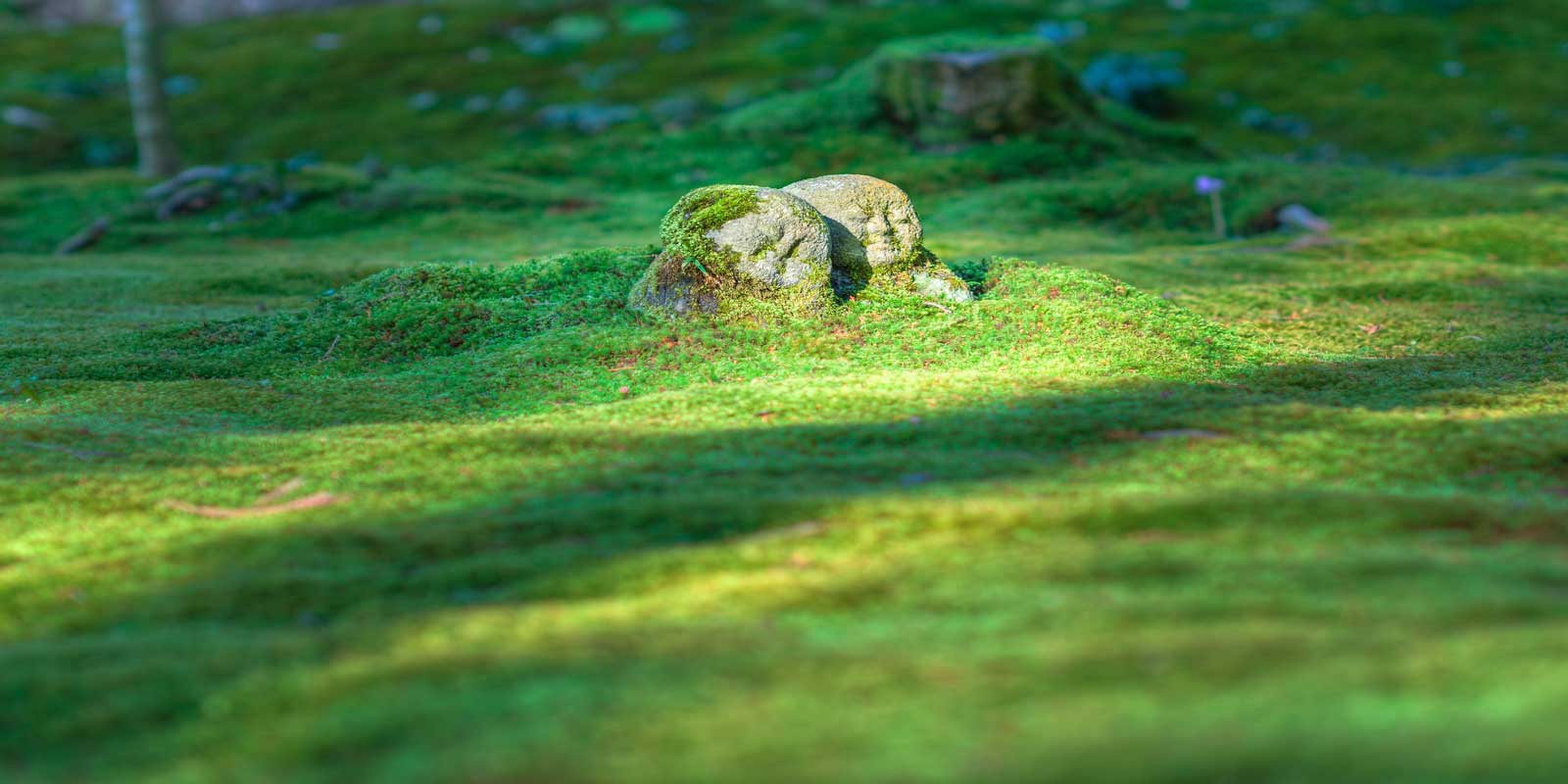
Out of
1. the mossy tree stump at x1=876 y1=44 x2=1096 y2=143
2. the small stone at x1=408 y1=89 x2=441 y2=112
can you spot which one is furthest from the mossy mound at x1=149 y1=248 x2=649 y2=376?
the small stone at x1=408 y1=89 x2=441 y2=112

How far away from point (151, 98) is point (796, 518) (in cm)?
1926

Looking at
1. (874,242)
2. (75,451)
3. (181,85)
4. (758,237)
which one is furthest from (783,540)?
(181,85)

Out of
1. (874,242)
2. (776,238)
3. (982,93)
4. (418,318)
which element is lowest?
(982,93)

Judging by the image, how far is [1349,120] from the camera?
79.3ft

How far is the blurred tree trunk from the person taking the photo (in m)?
20.6

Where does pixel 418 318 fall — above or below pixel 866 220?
below

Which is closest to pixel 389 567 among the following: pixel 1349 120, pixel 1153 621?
pixel 1153 621

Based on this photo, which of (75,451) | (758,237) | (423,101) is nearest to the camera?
(75,451)

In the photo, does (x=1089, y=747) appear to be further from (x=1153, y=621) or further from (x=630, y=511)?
(x=630, y=511)

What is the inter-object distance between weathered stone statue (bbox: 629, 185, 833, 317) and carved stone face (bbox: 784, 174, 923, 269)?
1.37 feet

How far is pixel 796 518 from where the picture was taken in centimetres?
523

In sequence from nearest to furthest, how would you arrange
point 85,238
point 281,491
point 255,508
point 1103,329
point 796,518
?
point 796,518, point 255,508, point 281,491, point 1103,329, point 85,238

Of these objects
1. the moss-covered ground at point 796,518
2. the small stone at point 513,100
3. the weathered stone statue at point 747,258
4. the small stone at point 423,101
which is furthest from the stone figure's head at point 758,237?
the small stone at point 423,101

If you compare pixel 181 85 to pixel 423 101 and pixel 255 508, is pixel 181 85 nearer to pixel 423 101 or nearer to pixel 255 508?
pixel 423 101
